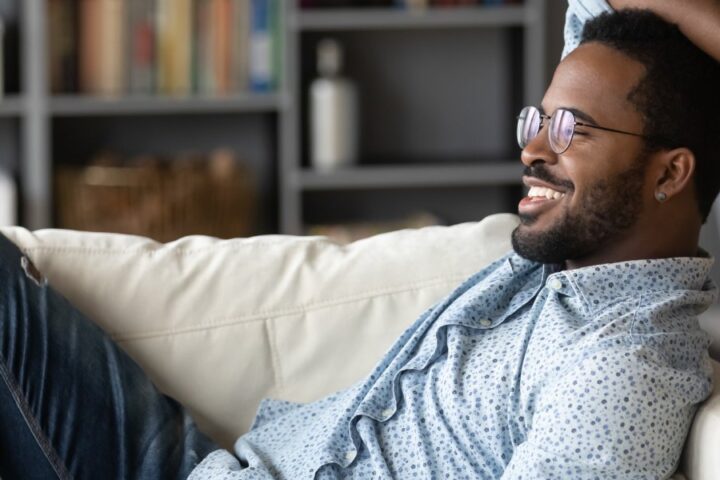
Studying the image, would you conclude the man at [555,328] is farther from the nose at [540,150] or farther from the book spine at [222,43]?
the book spine at [222,43]

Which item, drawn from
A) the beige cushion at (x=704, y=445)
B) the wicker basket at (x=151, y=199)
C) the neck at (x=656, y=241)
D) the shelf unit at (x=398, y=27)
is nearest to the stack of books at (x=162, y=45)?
the shelf unit at (x=398, y=27)

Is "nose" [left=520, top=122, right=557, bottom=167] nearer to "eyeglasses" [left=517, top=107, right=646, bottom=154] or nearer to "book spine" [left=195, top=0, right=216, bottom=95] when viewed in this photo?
"eyeglasses" [left=517, top=107, right=646, bottom=154]

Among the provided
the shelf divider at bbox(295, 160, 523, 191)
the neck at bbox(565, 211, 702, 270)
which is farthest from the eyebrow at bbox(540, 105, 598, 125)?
the shelf divider at bbox(295, 160, 523, 191)

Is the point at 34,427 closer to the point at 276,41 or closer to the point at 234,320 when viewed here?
the point at 234,320

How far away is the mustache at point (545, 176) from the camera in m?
1.46

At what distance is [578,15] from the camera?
168 cm

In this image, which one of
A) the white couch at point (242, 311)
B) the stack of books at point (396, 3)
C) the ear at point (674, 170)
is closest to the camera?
the ear at point (674, 170)

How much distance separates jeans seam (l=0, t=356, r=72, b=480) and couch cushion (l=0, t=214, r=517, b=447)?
0.23 metres

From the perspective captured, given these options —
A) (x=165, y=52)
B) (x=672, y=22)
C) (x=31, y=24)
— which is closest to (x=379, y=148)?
(x=165, y=52)

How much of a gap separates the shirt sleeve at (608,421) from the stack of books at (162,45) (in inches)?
88.8

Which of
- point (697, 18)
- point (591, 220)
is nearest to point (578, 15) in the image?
point (697, 18)

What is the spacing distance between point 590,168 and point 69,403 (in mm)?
753

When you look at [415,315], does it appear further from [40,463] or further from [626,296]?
[40,463]

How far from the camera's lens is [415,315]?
5.82 ft
